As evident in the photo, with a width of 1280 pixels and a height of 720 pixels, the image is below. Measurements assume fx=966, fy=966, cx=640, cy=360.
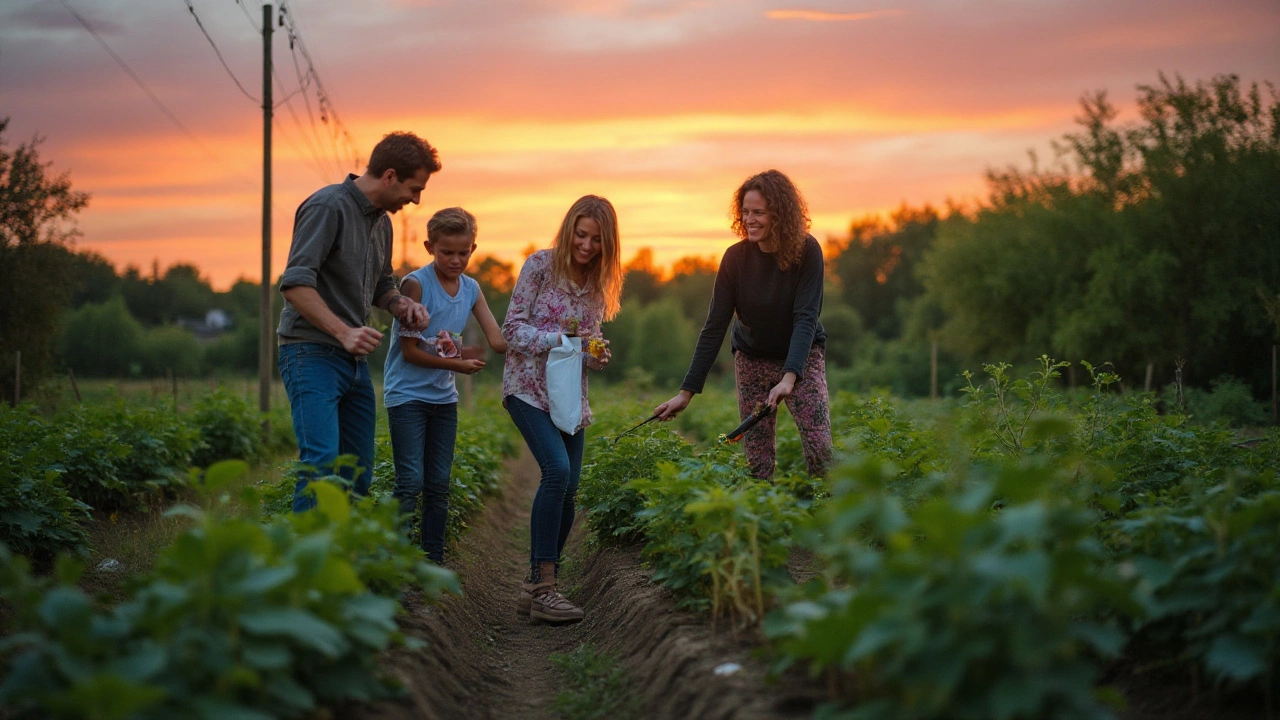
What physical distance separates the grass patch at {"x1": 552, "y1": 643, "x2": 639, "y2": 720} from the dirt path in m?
0.05

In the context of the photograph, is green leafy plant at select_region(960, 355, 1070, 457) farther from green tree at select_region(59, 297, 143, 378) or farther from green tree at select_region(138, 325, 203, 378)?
green tree at select_region(59, 297, 143, 378)

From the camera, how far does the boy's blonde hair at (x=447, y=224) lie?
489cm

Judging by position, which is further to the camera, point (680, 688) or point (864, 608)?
point (680, 688)

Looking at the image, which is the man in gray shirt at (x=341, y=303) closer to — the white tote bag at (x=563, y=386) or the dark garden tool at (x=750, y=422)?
the white tote bag at (x=563, y=386)

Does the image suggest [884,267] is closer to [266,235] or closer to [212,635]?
[266,235]

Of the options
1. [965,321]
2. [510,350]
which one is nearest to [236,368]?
[965,321]

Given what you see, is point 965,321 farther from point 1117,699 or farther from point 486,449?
point 1117,699

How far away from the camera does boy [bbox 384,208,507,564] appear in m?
4.75

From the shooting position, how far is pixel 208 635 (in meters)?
2.25

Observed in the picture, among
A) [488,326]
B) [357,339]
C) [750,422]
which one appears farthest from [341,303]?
[750,422]

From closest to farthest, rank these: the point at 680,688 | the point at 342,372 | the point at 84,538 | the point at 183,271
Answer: the point at 680,688 < the point at 342,372 < the point at 84,538 < the point at 183,271

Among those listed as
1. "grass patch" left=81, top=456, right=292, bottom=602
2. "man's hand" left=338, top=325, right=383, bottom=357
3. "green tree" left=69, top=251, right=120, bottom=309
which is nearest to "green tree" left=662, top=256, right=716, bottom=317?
"green tree" left=69, top=251, right=120, bottom=309

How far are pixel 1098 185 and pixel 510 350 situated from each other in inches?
1099

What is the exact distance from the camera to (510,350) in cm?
494
